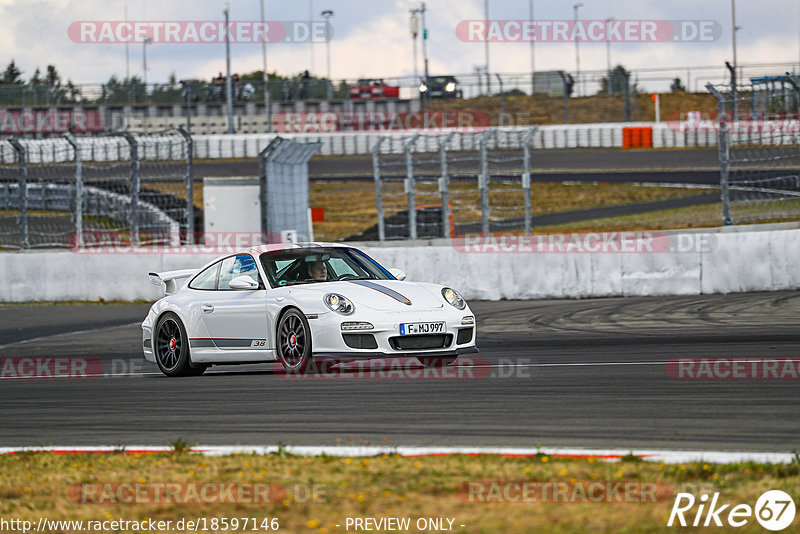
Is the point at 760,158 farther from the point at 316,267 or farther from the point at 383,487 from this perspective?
the point at 383,487

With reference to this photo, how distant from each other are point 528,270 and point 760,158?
3394 mm

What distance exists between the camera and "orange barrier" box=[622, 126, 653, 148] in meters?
36.9

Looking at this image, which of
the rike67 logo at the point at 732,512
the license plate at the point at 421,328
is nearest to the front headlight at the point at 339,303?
the license plate at the point at 421,328

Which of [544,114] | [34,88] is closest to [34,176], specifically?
[34,88]

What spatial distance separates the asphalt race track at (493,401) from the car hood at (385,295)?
2.16 feet

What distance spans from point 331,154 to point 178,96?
9.02m

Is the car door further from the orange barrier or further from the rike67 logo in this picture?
the orange barrier

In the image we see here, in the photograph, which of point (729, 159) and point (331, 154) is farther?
point (331, 154)

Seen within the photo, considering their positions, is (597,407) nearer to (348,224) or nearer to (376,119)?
(348,224)

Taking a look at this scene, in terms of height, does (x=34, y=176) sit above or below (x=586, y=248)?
above

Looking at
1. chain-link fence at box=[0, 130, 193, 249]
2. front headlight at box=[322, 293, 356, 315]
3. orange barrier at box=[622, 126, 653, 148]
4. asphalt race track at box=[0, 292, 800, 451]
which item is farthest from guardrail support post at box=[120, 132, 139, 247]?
orange barrier at box=[622, 126, 653, 148]

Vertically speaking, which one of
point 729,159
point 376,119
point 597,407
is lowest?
point 597,407

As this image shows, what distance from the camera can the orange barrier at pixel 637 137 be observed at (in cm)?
3694

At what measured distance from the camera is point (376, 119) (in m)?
42.1
